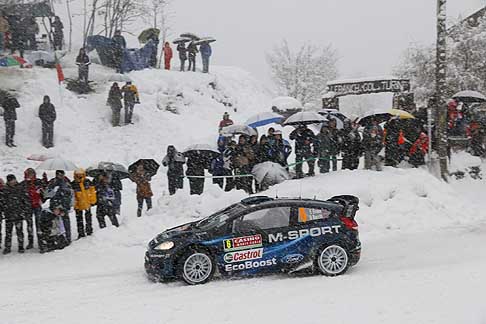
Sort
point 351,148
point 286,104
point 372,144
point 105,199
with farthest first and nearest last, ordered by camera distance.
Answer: point 286,104 → point 351,148 → point 372,144 → point 105,199

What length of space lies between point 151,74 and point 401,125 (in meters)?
14.3

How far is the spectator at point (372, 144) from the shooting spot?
17406mm

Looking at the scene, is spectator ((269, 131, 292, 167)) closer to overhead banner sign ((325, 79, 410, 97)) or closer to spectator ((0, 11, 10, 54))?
overhead banner sign ((325, 79, 410, 97))

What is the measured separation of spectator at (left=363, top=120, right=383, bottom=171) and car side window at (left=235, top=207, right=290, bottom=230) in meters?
6.25

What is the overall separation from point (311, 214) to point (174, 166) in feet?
19.8

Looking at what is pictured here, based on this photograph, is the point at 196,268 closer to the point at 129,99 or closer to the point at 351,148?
the point at 351,148

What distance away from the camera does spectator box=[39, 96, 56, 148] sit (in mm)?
20688

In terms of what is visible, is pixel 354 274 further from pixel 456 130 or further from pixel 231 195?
pixel 456 130

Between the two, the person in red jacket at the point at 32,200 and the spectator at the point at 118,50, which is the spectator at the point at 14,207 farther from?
the spectator at the point at 118,50

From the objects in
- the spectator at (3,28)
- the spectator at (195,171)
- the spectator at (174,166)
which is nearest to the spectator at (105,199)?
the spectator at (174,166)

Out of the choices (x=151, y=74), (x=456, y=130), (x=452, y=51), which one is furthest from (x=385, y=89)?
(x=151, y=74)

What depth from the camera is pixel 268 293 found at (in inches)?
413

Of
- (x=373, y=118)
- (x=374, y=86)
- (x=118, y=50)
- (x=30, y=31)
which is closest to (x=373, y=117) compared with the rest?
(x=373, y=118)

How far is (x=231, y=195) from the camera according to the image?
15891 millimetres
